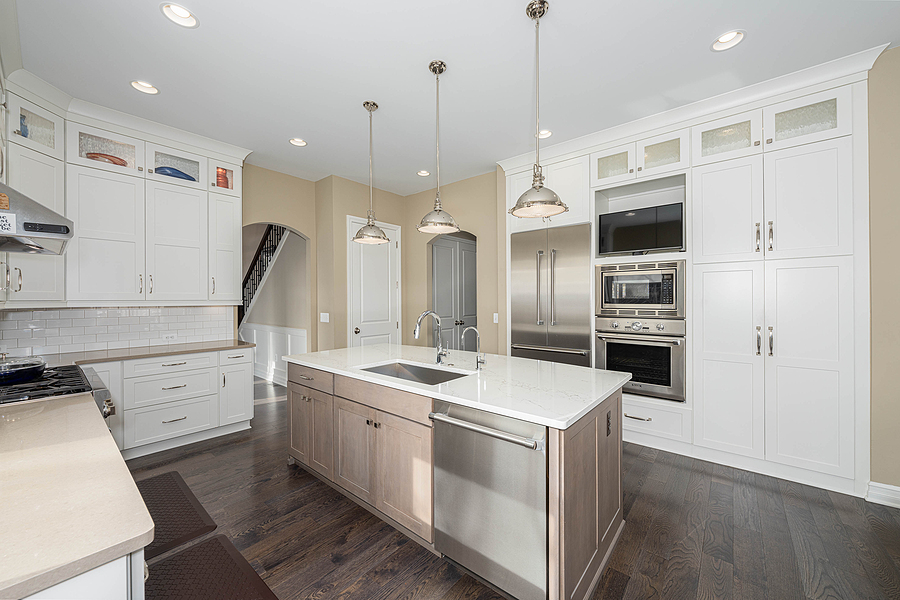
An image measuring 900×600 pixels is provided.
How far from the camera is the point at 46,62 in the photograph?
8.16 feet

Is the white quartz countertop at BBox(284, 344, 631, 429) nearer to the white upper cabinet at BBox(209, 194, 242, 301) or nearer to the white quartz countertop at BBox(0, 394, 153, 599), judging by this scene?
the white quartz countertop at BBox(0, 394, 153, 599)

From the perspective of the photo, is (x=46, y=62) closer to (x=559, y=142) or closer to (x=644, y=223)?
(x=559, y=142)

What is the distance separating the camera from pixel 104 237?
10.5 feet

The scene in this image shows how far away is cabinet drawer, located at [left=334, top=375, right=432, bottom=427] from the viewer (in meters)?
1.99

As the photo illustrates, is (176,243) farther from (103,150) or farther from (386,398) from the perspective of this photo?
(386,398)

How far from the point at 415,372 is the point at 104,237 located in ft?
9.58

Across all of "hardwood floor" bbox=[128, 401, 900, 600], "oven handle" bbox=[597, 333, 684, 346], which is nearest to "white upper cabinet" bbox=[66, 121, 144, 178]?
"hardwood floor" bbox=[128, 401, 900, 600]

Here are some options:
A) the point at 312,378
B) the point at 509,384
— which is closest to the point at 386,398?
the point at 509,384

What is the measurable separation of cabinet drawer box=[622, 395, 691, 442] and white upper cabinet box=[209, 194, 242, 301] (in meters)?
4.02

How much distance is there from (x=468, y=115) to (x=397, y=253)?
8.58ft

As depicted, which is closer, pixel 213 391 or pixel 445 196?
pixel 213 391

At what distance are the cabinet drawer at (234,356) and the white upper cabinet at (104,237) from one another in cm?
85

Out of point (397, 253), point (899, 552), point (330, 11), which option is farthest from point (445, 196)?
point (899, 552)

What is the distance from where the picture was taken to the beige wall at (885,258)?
94.0 inches
